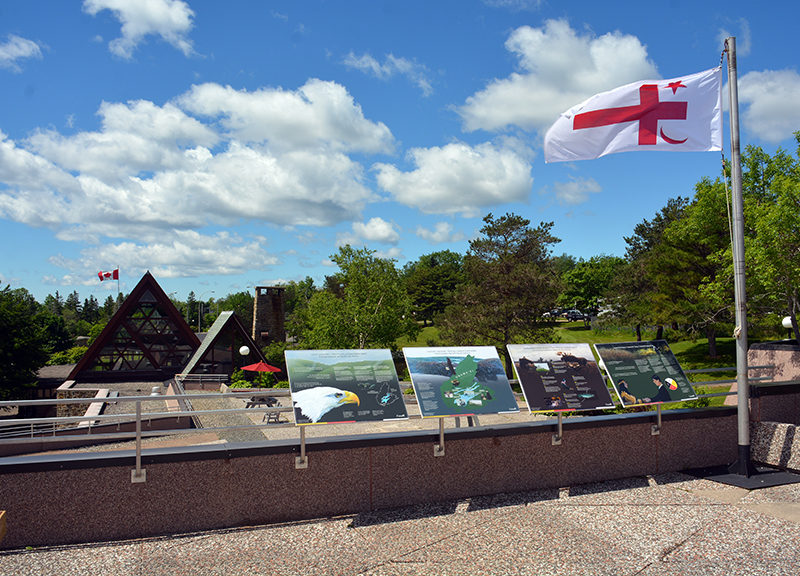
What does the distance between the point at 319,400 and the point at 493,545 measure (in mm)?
2116

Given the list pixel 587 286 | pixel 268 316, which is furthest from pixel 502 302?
pixel 587 286

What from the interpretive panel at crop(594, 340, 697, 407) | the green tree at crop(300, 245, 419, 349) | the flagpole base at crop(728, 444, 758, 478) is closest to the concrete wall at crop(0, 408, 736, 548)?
the interpretive panel at crop(594, 340, 697, 407)

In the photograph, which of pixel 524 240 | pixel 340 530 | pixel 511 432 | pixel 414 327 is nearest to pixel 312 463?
A: pixel 340 530

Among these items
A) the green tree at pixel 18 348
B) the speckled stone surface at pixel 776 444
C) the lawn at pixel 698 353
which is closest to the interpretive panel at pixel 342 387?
the speckled stone surface at pixel 776 444

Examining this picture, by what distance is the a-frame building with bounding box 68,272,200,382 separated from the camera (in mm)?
31922

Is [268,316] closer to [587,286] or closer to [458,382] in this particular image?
[587,286]

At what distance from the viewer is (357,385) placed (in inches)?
228

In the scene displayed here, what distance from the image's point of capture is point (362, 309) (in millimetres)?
36625

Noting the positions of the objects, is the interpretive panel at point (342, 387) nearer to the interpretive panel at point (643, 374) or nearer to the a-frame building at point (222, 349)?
the interpretive panel at point (643, 374)

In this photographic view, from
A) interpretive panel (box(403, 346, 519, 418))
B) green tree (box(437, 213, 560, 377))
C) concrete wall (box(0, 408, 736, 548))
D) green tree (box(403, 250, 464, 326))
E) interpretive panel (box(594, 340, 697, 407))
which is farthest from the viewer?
green tree (box(403, 250, 464, 326))

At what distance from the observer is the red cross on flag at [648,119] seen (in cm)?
749

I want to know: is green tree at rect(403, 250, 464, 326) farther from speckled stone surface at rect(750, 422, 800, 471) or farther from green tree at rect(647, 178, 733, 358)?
speckled stone surface at rect(750, 422, 800, 471)

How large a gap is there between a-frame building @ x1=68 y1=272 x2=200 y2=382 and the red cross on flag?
2961 cm

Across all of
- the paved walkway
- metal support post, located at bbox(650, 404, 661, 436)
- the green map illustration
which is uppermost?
the green map illustration
